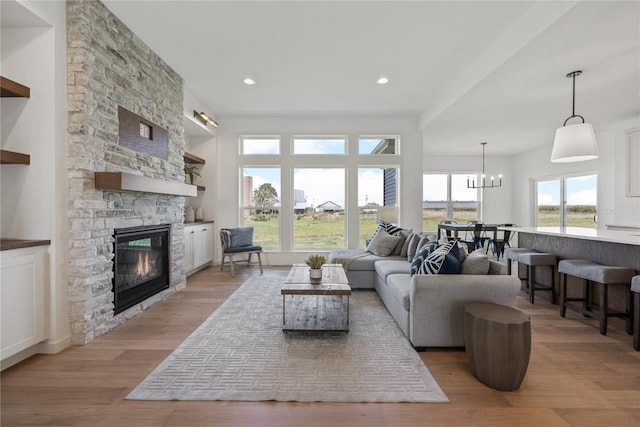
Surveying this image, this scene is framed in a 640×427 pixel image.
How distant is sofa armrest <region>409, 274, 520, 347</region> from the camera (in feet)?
8.00

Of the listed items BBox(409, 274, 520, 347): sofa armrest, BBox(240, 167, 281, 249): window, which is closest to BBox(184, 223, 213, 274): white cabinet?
BBox(240, 167, 281, 249): window

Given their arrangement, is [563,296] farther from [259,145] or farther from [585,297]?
[259,145]

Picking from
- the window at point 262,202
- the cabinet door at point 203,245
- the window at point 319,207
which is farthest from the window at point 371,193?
the cabinet door at point 203,245

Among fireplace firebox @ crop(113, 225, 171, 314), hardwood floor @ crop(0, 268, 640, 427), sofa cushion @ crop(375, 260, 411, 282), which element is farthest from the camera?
sofa cushion @ crop(375, 260, 411, 282)

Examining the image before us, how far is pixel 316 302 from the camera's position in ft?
12.0

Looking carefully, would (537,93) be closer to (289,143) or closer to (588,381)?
(588,381)

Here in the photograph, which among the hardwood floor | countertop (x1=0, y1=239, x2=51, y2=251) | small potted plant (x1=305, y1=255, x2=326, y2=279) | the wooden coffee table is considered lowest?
the hardwood floor

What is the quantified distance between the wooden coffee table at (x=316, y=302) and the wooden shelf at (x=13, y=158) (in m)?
2.34

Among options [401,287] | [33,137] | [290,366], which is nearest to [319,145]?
[401,287]

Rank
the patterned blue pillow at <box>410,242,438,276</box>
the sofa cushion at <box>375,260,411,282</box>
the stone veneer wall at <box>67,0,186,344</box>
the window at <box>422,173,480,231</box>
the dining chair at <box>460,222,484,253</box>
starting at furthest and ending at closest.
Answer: the window at <box>422,173,480,231</box> → the dining chair at <box>460,222,484,253</box> → the sofa cushion at <box>375,260,411,282</box> → the patterned blue pillow at <box>410,242,438,276</box> → the stone veneer wall at <box>67,0,186,344</box>

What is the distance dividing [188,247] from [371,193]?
3739 millimetres

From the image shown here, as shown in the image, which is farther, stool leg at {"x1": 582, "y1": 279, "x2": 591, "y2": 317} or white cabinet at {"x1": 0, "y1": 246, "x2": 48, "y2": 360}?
stool leg at {"x1": 582, "y1": 279, "x2": 591, "y2": 317}

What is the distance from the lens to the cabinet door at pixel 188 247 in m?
4.82

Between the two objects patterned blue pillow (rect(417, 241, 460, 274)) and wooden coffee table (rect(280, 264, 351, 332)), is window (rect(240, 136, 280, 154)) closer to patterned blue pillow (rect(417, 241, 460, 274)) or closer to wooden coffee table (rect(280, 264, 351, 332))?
wooden coffee table (rect(280, 264, 351, 332))
